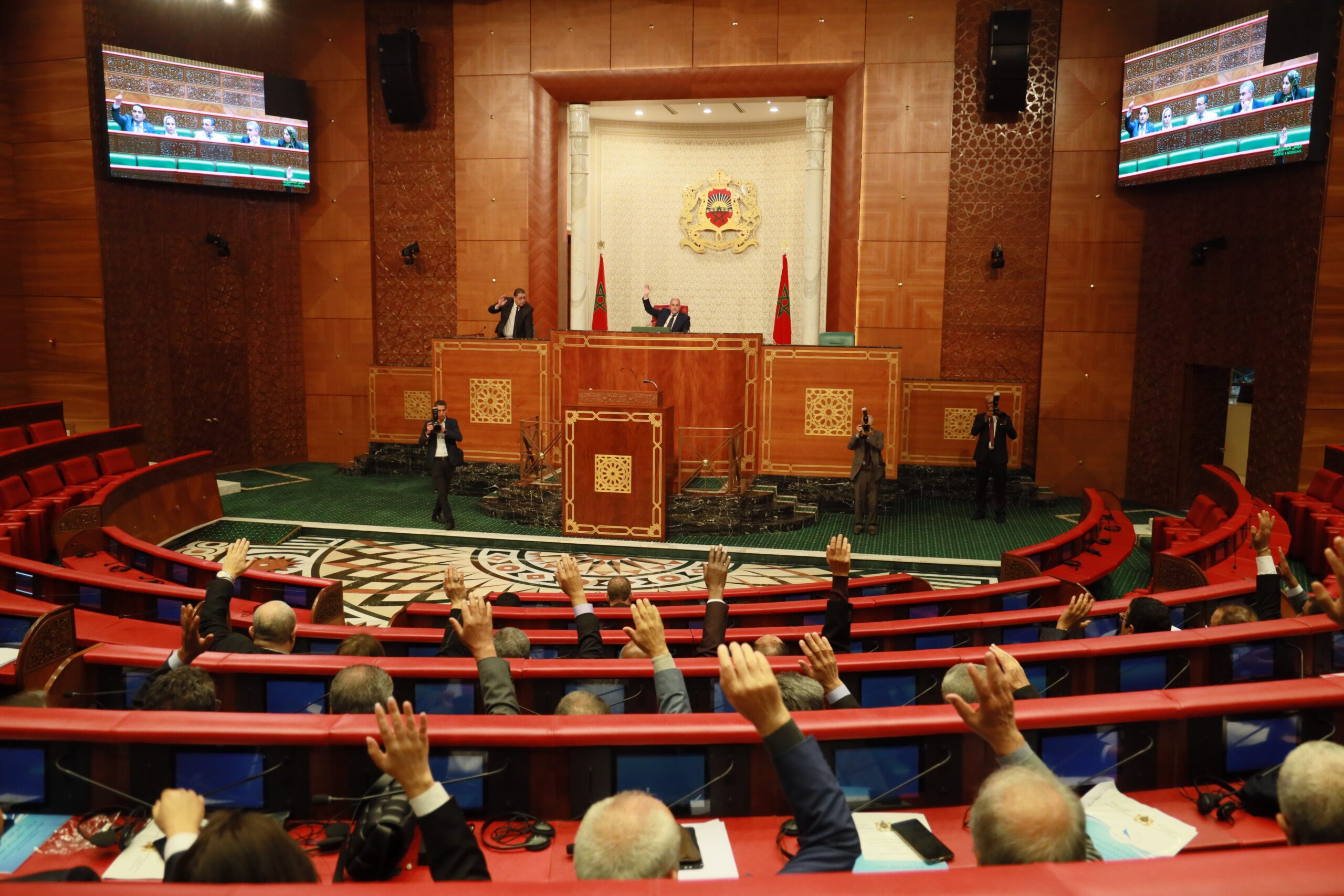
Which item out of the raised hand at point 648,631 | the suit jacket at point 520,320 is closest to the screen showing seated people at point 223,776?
the raised hand at point 648,631

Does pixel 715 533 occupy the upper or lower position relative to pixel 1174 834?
lower

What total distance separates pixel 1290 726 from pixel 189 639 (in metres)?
2.83

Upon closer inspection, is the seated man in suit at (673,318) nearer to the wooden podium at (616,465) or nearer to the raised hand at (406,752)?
the wooden podium at (616,465)

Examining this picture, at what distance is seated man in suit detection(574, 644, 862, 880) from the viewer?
1341 mm

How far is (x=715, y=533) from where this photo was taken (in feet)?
29.5

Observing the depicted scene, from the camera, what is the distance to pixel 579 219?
1255cm

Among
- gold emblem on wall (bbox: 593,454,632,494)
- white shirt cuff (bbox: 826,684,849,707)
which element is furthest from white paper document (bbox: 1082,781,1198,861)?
gold emblem on wall (bbox: 593,454,632,494)

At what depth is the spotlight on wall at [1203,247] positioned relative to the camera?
9555 millimetres

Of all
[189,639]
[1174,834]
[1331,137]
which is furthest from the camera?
[1331,137]

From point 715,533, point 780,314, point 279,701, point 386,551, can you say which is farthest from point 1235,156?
point 279,701

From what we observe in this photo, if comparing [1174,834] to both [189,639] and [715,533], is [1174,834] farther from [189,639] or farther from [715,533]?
[715,533]

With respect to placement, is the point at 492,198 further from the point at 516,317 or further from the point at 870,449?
the point at 870,449

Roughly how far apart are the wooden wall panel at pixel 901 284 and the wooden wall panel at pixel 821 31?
2227 mm

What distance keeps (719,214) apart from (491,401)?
4688 mm
